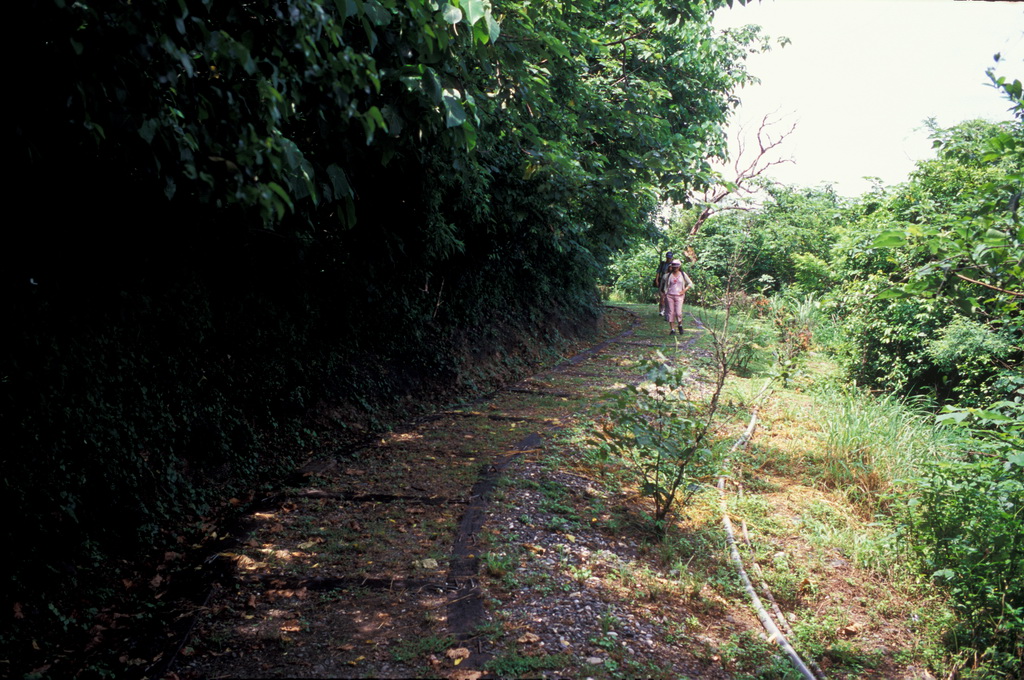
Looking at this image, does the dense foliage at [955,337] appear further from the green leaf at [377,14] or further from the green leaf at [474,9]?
the green leaf at [377,14]

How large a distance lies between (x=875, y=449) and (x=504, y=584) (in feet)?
14.5

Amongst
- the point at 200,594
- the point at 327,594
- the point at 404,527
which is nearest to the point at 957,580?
the point at 404,527

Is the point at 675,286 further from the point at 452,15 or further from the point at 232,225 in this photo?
the point at 452,15

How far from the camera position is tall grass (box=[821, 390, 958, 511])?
5.86 metres

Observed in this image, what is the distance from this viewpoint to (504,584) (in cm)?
382

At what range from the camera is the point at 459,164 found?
4.81 m

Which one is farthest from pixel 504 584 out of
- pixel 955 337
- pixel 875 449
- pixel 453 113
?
pixel 955 337

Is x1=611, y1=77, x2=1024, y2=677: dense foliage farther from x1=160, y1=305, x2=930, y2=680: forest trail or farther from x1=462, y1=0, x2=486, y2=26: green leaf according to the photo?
x1=462, y1=0, x2=486, y2=26: green leaf

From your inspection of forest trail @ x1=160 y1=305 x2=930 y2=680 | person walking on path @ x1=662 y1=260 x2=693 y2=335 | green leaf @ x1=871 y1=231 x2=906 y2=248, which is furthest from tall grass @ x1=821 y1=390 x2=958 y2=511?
person walking on path @ x1=662 y1=260 x2=693 y2=335

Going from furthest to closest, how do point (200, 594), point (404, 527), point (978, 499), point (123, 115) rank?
point (404, 527) → point (978, 499) → point (200, 594) → point (123, 115)

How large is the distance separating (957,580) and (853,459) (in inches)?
82.9

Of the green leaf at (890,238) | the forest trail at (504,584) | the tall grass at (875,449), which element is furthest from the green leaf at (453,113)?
the tall grass at (875,449)

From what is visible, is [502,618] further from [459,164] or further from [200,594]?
[459,164]

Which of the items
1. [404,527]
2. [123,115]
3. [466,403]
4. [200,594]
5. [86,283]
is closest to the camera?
[123,115]
